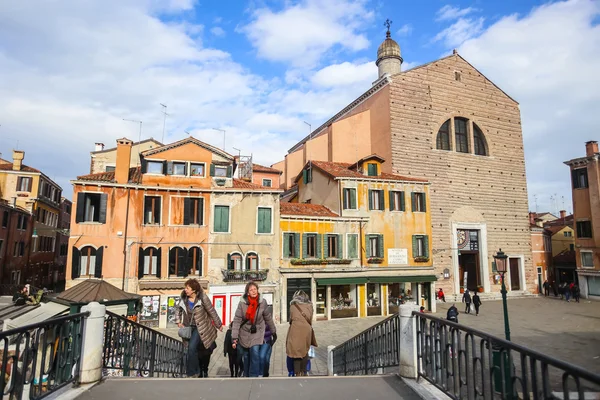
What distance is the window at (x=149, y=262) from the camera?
2044cm

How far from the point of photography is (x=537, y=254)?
125 feet

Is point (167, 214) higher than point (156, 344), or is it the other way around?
point (167, 214)

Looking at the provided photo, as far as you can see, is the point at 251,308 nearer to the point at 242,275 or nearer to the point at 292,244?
the point at 242,275

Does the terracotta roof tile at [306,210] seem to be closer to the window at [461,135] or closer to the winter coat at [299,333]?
the winter coat at [299,333]

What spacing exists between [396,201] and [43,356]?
23.3 meters

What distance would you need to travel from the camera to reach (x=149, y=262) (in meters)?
20.6

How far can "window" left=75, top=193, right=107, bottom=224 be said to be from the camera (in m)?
19.6

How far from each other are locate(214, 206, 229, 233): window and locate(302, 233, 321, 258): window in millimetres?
4748

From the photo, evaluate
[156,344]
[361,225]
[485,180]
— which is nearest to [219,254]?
[361,225]

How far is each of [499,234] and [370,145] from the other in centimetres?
1435

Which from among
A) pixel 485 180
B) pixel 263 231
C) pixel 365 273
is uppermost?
pixel 485 180

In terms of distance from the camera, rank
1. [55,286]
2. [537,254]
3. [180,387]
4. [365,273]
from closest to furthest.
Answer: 1. [180,387]
2. [365,273]
3. [537,254]
4. [55,286]

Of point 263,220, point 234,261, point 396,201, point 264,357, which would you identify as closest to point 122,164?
point 234,261

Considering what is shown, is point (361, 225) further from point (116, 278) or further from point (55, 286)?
point (55, 286)
